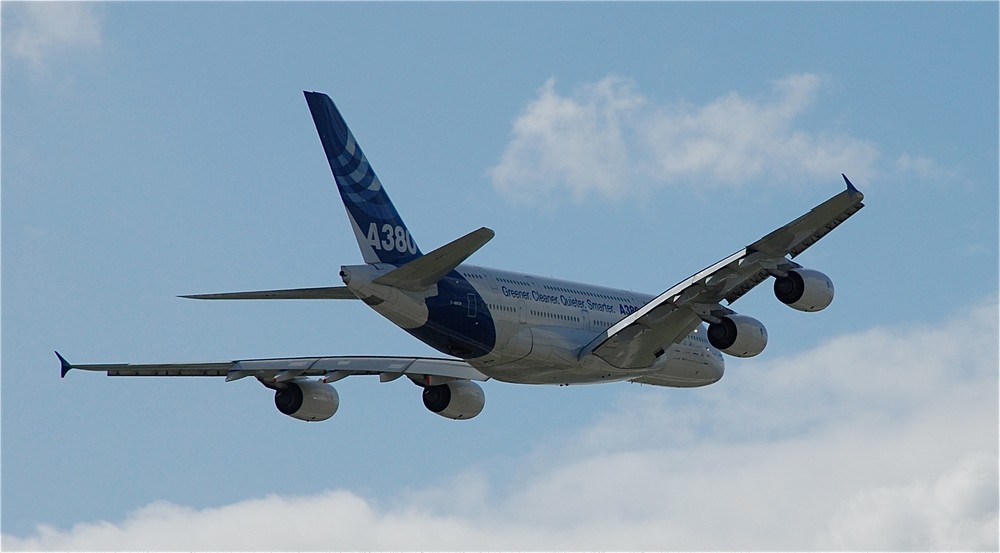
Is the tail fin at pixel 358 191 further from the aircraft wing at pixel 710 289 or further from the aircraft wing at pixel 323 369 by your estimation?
the aircraft wing at pixel 710 289

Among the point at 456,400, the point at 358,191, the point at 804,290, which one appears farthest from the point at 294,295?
the point at 804,290

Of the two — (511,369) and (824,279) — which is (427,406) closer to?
(511,369)

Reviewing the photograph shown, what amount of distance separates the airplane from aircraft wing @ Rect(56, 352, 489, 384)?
0.04 m

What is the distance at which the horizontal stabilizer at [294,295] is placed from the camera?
34.3 metres

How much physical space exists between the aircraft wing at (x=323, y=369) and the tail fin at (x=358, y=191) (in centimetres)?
505

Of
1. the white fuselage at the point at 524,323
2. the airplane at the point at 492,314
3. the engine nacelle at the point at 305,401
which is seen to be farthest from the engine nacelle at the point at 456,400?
Result: the engine nacelle at the point at 305,401

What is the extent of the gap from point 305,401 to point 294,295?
5.53 metres

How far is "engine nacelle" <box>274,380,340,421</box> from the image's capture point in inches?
1585

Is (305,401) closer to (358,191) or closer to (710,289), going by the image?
(358,191)

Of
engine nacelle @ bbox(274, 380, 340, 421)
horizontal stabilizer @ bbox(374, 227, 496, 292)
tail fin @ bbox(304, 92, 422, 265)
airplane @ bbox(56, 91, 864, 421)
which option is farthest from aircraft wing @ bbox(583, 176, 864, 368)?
engine nacelle @ bbox(274, 380, 340, 421)

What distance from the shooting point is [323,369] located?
132ft

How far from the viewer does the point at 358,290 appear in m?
34.5

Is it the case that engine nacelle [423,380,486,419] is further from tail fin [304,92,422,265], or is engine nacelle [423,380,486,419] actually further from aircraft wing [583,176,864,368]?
tail fin [304,92,422,265]

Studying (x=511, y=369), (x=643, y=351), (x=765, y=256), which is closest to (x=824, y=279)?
(x=765, y=256)
